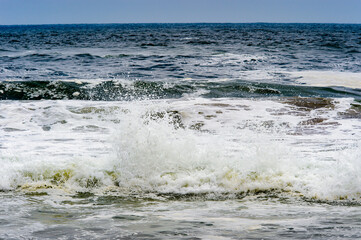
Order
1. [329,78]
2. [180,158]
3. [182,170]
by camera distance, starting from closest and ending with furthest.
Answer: [182,170]
[180,158]
[329,78]

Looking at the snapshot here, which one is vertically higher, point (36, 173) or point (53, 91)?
point (53, 91)

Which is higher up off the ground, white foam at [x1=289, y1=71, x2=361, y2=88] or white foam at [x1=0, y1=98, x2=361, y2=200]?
white foam at [x1=289, y1=71, x2=361, y2=88]

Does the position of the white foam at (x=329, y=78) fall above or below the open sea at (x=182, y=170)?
above

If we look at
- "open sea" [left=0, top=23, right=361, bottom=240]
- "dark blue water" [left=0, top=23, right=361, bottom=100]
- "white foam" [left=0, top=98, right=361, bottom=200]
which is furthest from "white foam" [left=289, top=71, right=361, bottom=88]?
"white foam" [left=0, top=98, right=361, bottom=200]

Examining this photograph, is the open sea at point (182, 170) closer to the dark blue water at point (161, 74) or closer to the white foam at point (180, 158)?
the white foam at point (180, 158)

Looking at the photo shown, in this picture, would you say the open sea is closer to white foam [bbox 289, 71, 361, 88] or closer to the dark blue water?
the dark blue water

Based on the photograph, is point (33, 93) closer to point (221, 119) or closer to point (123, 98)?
point (123, 98)

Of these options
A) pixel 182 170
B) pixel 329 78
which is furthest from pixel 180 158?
pixel 329 78

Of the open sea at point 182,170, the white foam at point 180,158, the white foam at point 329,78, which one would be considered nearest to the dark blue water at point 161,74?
the white foam at point 329,78

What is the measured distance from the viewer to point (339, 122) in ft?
28.9

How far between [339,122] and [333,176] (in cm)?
419

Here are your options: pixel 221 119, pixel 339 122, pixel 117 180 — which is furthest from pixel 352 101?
pixel 117 180

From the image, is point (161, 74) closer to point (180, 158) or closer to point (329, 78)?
point (329, 78)

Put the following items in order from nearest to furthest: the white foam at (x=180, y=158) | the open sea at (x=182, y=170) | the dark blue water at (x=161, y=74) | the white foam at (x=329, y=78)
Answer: the open sea at (x=182, y=170) < the white foam at (x=180, y=158) < the dark blue water at (x=161, y=74) < the white foam at (x=329, y=78)
